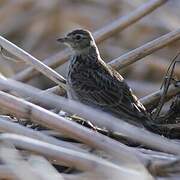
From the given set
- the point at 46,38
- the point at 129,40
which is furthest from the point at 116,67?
the point at 46,38

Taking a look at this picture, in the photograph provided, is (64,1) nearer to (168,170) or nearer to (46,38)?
(46,38)

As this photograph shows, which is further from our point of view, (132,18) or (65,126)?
(132,18)

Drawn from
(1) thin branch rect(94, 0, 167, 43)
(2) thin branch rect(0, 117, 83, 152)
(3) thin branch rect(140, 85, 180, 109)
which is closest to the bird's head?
(1) thin branch rect(94, 0, 167, 43)

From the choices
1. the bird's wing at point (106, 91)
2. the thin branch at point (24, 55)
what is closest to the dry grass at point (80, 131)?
the thin branch at point (24, 55)

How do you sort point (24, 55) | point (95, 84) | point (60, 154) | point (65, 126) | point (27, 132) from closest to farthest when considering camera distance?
point (60, 154), point (65, 126), point (27, 132), point (24, 55), point (95, 84)

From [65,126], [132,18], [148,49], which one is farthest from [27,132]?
[132,18]

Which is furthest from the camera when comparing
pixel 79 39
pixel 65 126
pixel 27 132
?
pixel 79 39

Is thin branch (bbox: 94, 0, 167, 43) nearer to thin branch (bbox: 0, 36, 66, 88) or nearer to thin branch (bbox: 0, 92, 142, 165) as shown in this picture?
thin branch (bbox: 0, 36, 66, 88)

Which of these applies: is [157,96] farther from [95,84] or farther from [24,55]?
[24,55]
